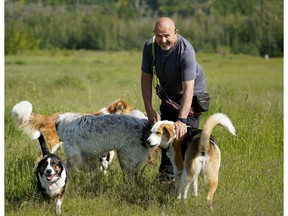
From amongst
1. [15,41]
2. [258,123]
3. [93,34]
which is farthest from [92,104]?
[93,34]

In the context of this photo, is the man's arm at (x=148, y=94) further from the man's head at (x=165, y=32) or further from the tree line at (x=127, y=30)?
the tree line at (x=127, y=30)

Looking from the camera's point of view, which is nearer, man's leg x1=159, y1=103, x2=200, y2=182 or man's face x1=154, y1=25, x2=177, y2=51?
man's face x1=154, y1=25, x2=177, y2=51

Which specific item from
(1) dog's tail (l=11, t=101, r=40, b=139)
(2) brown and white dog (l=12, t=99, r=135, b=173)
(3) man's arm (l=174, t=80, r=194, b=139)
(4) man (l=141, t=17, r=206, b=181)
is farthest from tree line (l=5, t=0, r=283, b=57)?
(3) man's arm (l=174, t=80, r=194, b=139)

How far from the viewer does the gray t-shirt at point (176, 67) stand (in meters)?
8.41

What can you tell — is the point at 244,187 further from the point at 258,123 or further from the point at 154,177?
the point at 258,123

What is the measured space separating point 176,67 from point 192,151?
1220mm

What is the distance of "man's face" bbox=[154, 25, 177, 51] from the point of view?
8.22 metres

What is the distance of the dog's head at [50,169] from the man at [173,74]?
4.75ft

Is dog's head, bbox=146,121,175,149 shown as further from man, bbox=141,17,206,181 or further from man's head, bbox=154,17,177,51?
man's head, bbox=154,17,177,51

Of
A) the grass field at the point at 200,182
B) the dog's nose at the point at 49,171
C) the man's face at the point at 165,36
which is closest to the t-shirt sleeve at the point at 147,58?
the man's face at the point at 165,36

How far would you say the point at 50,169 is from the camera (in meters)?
7.86

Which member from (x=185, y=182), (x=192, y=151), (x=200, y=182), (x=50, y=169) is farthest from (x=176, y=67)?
(x=50, y=169)

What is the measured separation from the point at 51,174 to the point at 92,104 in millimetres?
9560

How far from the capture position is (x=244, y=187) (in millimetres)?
8922
